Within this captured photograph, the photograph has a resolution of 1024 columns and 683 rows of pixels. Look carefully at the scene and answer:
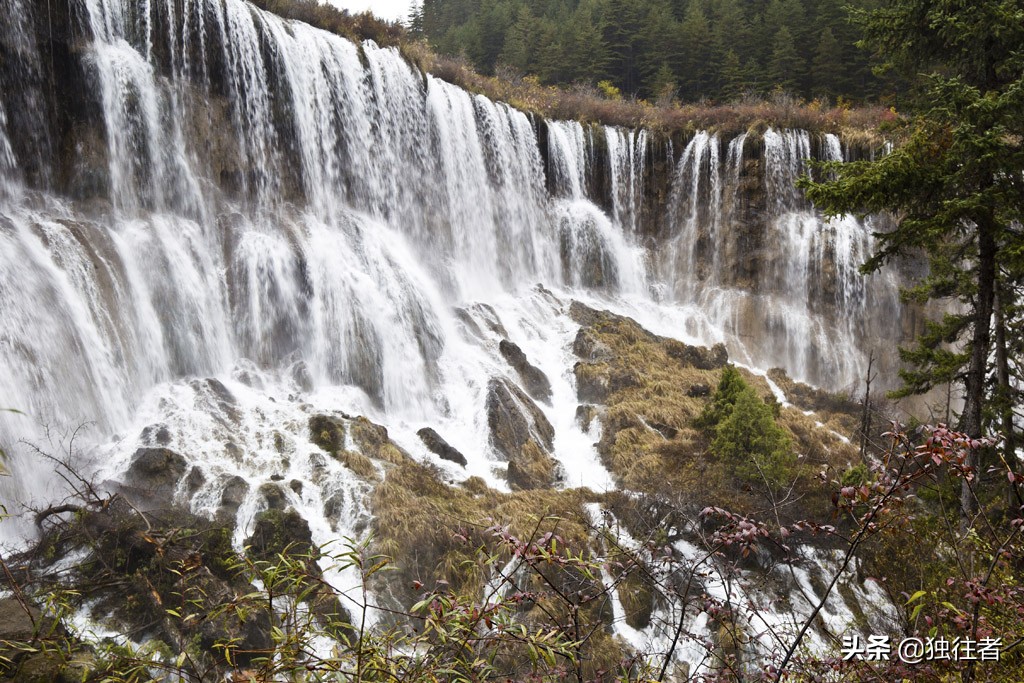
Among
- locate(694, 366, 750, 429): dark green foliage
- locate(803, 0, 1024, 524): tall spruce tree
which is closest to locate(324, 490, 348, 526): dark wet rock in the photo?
locate(694, 366, 750, 429): dark green foliage

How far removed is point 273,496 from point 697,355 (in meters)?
12.7

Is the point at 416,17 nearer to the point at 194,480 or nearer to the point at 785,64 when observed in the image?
the point at 785,64

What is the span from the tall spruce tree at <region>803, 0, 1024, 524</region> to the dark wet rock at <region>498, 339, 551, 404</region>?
9219 millimetres

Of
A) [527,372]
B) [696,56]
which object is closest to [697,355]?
[527,372]

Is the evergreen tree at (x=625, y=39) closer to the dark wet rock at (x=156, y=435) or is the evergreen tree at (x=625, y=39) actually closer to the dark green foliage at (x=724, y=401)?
the dark green foliage at (x=724, y=401)

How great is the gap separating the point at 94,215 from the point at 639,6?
35.2 meters

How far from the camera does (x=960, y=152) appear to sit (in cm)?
659

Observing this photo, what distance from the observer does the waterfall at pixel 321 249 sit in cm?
1100

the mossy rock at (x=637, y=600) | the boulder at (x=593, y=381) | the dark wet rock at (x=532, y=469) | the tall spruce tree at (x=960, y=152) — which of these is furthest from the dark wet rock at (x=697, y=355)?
the tall spruce tree at (x=960, y=152)

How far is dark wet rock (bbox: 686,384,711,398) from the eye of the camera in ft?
52.3

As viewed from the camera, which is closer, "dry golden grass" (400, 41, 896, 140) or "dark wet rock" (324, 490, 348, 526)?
"dark wet rock" (324, 490, 348, 526)

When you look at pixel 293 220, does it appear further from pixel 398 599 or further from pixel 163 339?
pixel 398 599

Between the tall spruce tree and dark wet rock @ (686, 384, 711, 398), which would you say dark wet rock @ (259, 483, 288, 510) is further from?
dark wet rock @ (686, 384, 711, 398)

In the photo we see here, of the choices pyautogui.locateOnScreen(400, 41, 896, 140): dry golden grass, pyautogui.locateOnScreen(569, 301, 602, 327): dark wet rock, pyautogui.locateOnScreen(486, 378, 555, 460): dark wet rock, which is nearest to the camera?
pyautogui.locateOnScreen(486, 378, 555, 460): dark wet rock
